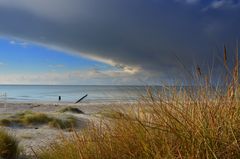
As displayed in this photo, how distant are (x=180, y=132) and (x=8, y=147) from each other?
2.76m

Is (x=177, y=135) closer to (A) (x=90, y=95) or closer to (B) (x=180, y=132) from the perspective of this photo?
(B) (x=180, y=132)

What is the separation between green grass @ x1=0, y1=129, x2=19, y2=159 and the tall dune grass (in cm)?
123

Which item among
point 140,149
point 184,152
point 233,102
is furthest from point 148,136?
point 233,102

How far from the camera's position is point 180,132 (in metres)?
2.12

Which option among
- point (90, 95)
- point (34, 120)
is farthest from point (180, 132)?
point (90, 95)

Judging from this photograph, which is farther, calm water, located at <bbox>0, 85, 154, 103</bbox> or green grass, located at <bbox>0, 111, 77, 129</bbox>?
green grass, located at <bbox>0, 111, 77, 129</bbox>

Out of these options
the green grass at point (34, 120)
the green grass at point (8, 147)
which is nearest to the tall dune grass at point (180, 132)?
the green grass at point (8, 147)

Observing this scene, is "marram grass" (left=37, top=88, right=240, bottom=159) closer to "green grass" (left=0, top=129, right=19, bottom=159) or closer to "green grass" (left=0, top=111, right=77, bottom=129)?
"green grass" (left=0, top=129, right=19, bottom=159)

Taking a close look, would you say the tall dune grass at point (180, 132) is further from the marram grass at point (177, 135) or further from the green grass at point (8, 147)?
the green grass at point (8, 147)

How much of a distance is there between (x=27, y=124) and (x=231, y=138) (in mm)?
8486

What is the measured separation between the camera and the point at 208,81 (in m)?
2.63

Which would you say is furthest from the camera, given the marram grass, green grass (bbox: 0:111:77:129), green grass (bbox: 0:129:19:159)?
green grass (bbox: 0:111:77:129)

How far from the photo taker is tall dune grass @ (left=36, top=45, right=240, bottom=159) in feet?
6.47

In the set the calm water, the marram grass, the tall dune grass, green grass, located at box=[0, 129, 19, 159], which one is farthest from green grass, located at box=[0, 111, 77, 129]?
the marram grass
